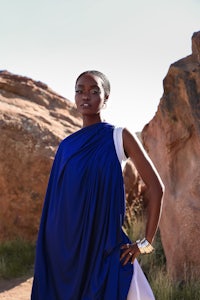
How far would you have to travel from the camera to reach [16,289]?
5.73 meters

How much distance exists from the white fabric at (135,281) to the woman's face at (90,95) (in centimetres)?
22

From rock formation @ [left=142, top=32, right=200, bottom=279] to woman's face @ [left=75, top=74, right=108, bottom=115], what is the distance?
219 cm

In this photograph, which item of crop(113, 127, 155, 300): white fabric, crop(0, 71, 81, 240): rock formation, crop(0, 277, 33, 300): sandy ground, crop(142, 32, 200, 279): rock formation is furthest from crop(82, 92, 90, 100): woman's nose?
crop(0, 71, 81, 240): rock formation

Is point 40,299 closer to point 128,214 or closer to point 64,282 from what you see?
point 64,282

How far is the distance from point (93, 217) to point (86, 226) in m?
0.07

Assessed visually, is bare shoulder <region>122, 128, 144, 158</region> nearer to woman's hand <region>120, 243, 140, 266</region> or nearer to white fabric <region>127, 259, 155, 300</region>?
woman's hand <region>120, 243, 140, 266</region>

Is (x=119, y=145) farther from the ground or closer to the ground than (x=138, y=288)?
farther from the ground

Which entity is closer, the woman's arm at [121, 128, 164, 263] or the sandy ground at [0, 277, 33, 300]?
the woman's arm at [121, 128, 164, 263]

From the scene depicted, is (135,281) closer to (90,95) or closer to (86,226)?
(86,226)

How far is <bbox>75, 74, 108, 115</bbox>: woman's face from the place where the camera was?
2.81 m

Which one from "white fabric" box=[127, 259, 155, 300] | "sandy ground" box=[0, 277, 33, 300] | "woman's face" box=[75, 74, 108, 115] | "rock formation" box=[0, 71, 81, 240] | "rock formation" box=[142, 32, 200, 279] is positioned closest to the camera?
"white fabric" box=[127, 259, 155, 300]

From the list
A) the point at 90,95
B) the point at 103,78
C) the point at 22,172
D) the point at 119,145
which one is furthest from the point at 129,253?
the point at 22,172

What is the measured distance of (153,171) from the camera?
2600 millimetres

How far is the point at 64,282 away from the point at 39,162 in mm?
4353
